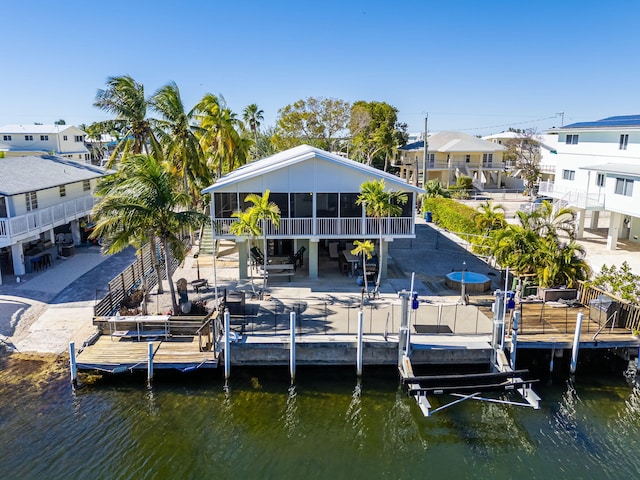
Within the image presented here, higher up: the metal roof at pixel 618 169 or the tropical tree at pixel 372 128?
the tropical tree at pixel 372 128

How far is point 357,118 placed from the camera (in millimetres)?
61094

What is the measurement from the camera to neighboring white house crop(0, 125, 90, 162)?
63.5 metres

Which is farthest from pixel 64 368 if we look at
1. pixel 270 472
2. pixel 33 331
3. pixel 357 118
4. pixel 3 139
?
pixel 3 139

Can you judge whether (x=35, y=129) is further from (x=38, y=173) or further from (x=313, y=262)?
(x=313, y=262)

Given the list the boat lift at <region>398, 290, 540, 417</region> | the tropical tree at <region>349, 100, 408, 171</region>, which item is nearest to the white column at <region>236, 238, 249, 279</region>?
the boat lift at <region>398, 290, 540, 417</region>

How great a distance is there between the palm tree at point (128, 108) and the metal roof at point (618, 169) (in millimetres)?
27823

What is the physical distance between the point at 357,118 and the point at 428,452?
52536 mm

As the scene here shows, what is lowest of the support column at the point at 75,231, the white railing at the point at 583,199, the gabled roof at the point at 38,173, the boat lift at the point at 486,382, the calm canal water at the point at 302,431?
the calm canal water at the point at 302,431

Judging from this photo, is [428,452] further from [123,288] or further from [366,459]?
[123,288]

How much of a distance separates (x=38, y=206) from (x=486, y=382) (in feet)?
83.6

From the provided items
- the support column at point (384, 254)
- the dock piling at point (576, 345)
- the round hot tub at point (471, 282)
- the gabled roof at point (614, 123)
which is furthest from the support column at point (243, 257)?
the gabled roof at point (614, 123)

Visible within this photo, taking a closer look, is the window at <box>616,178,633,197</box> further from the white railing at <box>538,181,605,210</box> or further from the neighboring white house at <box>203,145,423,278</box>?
the neighboring white house at <box>203,145,423,278</box>

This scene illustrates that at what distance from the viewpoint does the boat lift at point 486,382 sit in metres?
14.2

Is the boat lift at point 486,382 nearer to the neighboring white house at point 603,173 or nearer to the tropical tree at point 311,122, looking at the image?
the neighboring white house at point 603,173
